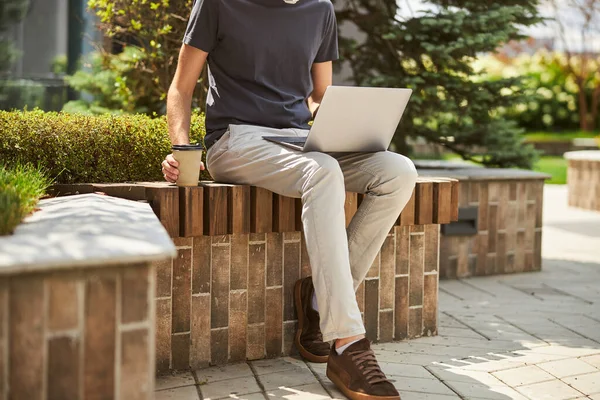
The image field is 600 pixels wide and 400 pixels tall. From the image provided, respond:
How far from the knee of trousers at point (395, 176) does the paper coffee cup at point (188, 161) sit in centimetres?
66

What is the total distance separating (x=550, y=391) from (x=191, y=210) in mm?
1414

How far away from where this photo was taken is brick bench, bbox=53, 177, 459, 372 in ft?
9.89

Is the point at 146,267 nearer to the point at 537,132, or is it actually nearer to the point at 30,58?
the point at 30,58

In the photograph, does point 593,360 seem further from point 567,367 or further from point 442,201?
point 442,201

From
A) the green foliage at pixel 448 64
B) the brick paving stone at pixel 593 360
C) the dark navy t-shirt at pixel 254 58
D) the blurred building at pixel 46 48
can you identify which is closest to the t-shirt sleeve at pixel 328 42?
the dark navy t-shirt at pixel 254 58

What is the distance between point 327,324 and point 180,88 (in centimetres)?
112

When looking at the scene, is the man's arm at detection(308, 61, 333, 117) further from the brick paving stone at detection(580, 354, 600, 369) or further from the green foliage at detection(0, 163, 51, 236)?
the brick paving stone at detection(580, 354, 600, 369)

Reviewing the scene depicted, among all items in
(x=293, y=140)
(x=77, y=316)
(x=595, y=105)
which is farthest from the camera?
(x=595, y=105)

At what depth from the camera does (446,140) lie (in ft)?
19.8

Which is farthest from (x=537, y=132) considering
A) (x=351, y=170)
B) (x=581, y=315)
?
(x=351, y=170)

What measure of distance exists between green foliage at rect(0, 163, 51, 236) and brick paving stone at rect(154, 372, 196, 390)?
77cm

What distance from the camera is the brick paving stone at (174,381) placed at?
9.50ft

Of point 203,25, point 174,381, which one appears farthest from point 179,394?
point 203,25

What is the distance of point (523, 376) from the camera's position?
3043 millimetres
